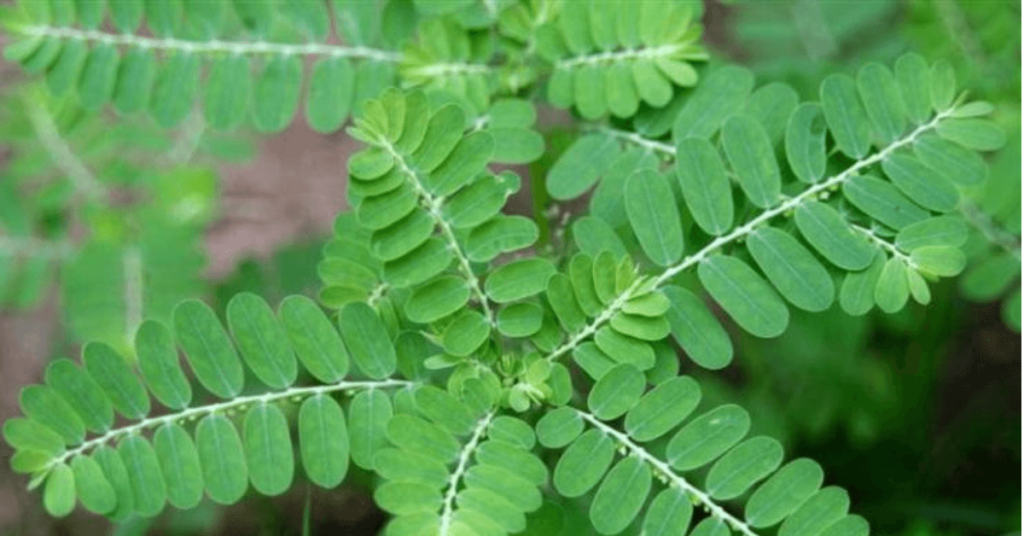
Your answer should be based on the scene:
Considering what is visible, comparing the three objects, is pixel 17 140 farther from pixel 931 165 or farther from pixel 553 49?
Answer: pixel 931 165

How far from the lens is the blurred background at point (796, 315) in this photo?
203 centimetres

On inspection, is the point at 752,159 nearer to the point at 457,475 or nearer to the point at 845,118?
the point at 845,118

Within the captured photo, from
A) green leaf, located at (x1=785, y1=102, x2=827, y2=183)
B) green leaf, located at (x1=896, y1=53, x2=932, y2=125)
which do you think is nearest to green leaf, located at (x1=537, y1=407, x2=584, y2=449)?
green leaf, located at (x1=785, y1=102, x2=827, y2=183)

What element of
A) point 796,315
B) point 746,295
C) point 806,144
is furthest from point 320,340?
point 796,315

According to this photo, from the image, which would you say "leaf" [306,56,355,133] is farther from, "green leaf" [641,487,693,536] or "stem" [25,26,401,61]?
"green leaf" [641,487,693,536]

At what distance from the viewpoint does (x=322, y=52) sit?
5.22 ft

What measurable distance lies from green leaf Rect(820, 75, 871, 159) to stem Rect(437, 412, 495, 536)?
413 millimetres

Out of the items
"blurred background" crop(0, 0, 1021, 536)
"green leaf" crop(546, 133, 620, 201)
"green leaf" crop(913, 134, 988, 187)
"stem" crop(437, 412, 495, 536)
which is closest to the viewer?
"stem" crop(437, 412, 495, 536)

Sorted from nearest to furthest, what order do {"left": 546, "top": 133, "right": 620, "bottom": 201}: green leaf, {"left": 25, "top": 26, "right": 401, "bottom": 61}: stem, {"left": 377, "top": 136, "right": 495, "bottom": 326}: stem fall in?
{"left": 377, "top": 136, "right": 495, "bottom": 326}: stem, {"left": 546, "top": 133, "right": 620, "bottom": 201}: green leaf, {"left": 25, "top": 26, "right": 401, "bottom": 61}: stem

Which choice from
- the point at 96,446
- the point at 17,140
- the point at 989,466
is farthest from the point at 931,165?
the point at 17,140

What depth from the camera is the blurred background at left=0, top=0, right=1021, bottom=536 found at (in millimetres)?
2027

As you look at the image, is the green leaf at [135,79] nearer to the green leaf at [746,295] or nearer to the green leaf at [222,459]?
the green leaf at [222,459]

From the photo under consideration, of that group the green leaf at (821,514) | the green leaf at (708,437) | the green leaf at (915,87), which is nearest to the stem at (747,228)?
the green leaf at (915,87)

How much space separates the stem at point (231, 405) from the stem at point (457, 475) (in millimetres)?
87
